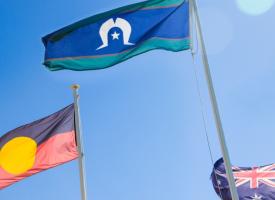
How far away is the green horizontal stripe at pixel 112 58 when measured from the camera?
10.4 m

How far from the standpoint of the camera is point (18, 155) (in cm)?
1080

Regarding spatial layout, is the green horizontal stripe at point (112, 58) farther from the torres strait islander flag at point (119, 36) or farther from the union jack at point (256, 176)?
the union jack at point (256, 176)

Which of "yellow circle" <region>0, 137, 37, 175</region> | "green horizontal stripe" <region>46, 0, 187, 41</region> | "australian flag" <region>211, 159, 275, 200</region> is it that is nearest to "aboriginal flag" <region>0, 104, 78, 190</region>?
"yellow circle" <region>0, 137, 37, 175</region>

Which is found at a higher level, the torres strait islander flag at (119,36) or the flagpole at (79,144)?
the torres strait islander flag at (119,36)

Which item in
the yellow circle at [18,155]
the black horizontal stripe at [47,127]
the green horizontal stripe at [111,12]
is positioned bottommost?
the yellow circle at [18,155]

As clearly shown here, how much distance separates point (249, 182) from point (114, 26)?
5759mm

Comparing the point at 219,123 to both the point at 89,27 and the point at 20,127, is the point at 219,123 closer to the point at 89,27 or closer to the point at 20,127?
the point at 89,27

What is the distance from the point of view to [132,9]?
10.9 m

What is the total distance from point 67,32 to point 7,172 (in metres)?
3.80

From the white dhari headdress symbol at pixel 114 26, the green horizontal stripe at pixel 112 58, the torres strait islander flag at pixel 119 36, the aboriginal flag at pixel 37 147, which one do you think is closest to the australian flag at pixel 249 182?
the green horizontal stripe at pixel 112 58

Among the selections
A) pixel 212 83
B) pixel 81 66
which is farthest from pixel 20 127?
pixel 212 83

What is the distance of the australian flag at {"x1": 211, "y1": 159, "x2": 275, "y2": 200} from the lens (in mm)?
11625

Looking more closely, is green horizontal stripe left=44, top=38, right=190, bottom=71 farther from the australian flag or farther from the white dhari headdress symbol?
the australian flag

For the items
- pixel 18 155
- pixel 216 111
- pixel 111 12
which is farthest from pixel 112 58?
pixel 18 155
